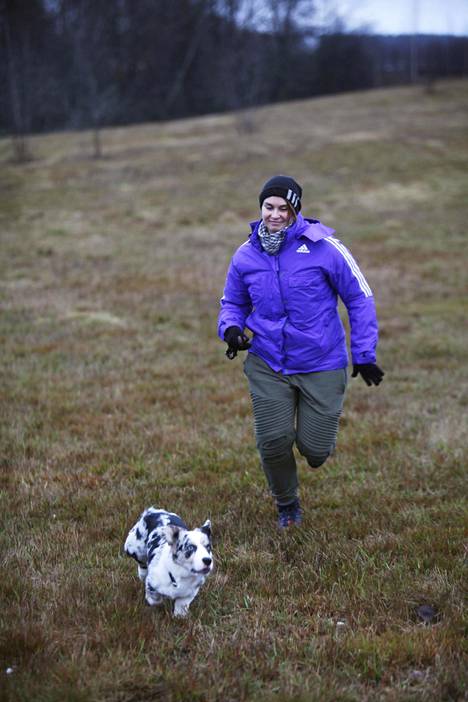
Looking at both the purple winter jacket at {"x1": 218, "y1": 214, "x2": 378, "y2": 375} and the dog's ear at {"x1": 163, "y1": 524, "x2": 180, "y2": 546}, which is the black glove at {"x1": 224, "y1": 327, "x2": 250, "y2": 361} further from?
the dog's ear at {"x1": 163, "y1": 524, "x2": 180, "y2": 546}

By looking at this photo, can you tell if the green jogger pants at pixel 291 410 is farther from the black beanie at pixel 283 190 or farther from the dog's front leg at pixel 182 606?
the dog's front leg at pixel 182 606

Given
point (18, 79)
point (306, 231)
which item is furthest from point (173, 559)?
point (18, 79)

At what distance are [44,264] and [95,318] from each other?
5756 mm

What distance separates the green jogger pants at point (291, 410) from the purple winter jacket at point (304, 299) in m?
0.09

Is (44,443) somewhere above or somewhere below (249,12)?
below

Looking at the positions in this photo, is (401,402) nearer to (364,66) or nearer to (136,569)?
(136,569)

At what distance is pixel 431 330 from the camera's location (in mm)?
11992

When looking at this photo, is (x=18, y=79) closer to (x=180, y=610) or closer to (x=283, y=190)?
(x=283, y=190)

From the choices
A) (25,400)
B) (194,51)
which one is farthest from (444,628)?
(194,51)

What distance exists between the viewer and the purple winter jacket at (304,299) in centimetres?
491

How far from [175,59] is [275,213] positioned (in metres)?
66.2

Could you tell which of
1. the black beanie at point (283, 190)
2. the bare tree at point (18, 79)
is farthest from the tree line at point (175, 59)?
the black beanie at point (283, 190)

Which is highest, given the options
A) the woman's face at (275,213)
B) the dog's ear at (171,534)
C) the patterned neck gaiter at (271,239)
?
the woman's face at (275,213)

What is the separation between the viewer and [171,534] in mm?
3744
